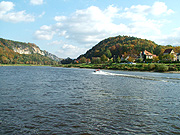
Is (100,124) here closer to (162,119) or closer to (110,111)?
(110,111)

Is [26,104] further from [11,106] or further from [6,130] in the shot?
[6,130]

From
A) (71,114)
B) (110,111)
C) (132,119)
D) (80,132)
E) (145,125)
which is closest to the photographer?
(80,132)

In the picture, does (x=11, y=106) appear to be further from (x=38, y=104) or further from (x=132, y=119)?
(x=132, y=119)

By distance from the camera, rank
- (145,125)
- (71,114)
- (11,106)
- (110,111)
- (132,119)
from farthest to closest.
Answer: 1. (11,106)
2. (110,111)
3. (71,114)
4. (132,119)
5. (145,125)

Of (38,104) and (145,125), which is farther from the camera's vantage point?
(38,104)

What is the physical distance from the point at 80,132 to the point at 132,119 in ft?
15.8

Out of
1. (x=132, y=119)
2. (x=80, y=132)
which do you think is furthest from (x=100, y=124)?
(x=132, y=119)

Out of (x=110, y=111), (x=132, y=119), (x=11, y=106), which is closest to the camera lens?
(x=132, y=119)

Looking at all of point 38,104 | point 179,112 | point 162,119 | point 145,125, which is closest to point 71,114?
point 38,104

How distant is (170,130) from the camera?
11.4 m

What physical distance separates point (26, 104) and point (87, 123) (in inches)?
328

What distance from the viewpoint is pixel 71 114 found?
47.5ft

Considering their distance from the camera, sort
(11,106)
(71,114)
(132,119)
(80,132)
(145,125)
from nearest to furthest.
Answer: (80,132), (145,125), (132,119), (71,114), (11,106)

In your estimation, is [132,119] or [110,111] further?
[110,111]
